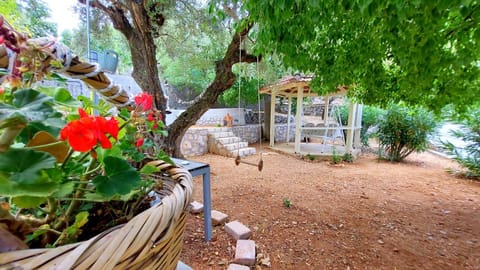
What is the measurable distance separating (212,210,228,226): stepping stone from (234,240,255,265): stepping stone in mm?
397

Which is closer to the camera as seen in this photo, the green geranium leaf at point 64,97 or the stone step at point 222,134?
the green geranium leaf at point 64,97

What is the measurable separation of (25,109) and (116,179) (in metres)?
0.15

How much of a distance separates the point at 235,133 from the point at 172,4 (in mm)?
5057

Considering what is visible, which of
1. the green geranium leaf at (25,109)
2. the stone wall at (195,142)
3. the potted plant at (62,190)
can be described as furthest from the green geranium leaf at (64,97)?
the stone wall at (195,142)

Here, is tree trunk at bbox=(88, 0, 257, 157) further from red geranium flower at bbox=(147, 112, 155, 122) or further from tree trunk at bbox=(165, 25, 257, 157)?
red geranium flower at bbox=(147, 112, 155, 122)

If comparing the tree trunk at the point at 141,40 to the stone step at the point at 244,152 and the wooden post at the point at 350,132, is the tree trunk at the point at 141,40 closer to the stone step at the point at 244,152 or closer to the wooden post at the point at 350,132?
the stone step at the point at 244,152

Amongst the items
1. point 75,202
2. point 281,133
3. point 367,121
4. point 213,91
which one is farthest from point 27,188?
Answer: point 281,133

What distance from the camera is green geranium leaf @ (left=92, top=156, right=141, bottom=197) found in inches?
13.6

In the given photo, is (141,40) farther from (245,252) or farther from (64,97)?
(64,97)

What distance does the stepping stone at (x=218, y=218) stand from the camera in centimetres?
224

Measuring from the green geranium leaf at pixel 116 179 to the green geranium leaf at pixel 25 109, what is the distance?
0.36ft

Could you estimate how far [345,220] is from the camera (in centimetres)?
Result: 245

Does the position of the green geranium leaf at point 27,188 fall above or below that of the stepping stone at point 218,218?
above

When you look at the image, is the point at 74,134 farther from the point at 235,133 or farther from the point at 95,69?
the point at 235,133
